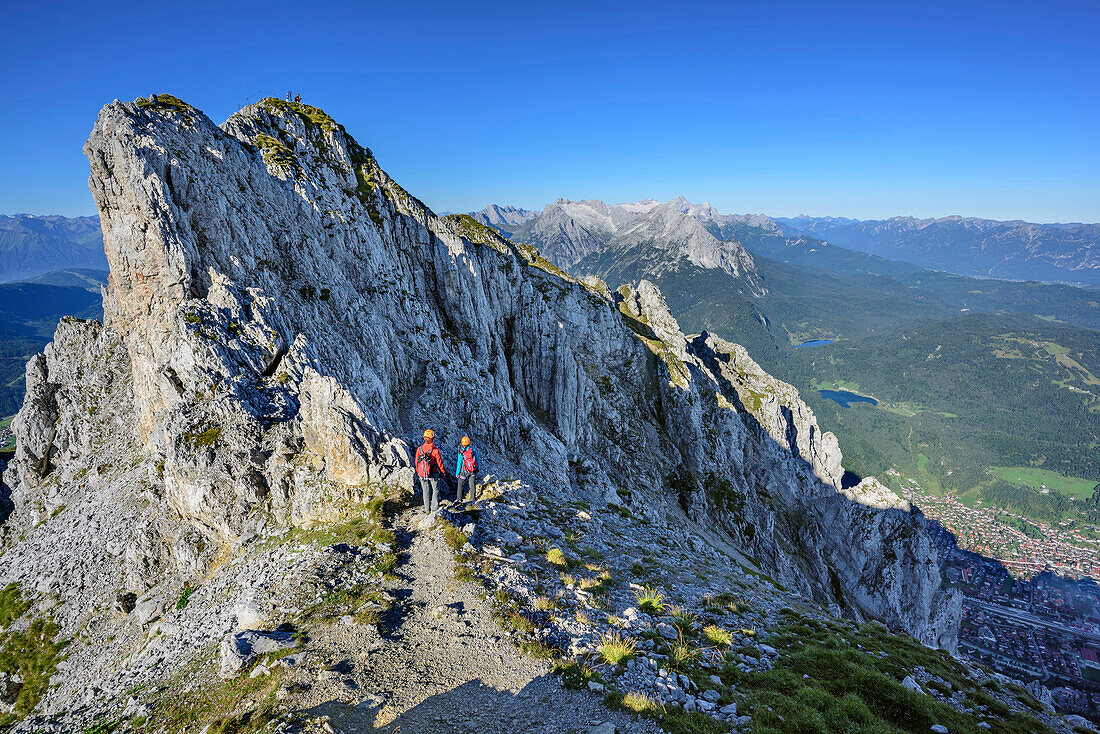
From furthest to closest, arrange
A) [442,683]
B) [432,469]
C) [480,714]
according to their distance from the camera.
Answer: [432,469] < [442,683] < [480,714]

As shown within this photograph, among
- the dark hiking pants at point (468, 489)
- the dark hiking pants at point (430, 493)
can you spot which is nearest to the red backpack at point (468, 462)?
the dark hiking pants at point (468, 489)

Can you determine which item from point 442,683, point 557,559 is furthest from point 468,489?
point 442,683

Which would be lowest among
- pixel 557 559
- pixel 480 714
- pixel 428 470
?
pixel 557 559

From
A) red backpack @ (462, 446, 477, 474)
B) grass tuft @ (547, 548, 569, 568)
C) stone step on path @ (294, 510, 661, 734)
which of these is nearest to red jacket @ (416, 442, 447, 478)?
red backpack @ (462, 446, 477, 474)

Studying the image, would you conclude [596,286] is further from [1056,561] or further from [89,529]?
[1056,561]

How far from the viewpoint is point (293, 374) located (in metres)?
28.5

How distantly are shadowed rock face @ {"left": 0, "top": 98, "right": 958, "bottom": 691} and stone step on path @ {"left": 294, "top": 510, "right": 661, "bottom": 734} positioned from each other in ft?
31.1

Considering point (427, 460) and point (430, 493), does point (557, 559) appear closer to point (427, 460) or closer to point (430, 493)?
point (430, 493)

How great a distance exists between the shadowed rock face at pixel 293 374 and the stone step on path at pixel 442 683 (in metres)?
9.48

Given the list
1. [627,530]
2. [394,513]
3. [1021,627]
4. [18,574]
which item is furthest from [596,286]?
[1021,627]

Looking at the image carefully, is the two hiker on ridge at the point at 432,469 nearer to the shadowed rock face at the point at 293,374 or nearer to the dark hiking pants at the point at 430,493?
the dark hiking pants at the point at 430,493

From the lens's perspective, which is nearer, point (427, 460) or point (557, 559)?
point (557, 559)

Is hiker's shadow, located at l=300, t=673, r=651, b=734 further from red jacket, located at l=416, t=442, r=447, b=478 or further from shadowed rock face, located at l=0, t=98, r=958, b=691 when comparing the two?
shadowed rock face, located at l=0, t=98, r=958, b=691

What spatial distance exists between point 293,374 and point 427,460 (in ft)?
44.8
